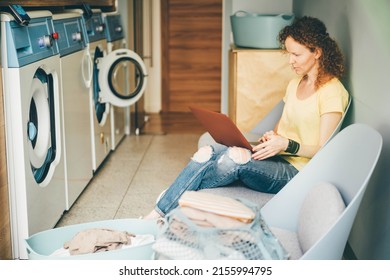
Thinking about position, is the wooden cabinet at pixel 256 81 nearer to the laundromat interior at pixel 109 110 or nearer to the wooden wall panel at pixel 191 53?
the laundromat interior at pixel 109 110

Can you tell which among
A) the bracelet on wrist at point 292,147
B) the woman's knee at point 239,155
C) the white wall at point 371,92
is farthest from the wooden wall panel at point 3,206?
the white wall at point 371,92

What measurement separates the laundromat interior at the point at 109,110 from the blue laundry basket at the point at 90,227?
0.35m

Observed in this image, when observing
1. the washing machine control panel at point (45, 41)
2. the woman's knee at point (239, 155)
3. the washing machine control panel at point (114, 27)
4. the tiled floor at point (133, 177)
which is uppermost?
the washing machine control panel at point (45, 41)

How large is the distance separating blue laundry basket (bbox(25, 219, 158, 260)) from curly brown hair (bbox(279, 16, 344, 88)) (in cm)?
95

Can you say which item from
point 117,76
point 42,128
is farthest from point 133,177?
point 42,128

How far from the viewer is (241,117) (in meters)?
3.69

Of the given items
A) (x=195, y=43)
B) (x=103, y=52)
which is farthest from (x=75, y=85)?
(x=195, y=43)

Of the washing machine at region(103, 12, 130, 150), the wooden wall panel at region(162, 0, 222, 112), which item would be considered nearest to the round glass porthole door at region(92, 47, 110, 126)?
the washing machine at region(103, 12, 130, 150)

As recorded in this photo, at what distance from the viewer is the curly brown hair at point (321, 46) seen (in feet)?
8.33

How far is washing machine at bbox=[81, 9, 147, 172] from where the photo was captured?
4.03 m

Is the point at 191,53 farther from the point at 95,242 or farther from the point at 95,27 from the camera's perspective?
the point at 95,242

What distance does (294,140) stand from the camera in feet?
8.57

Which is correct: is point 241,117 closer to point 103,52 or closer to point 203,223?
point 103,52

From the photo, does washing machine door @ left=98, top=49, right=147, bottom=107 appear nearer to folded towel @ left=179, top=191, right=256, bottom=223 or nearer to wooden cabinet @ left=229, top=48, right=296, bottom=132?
wooden cabinet @ left=229, top=48, right=296, bottom=132
